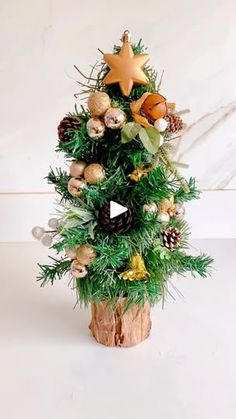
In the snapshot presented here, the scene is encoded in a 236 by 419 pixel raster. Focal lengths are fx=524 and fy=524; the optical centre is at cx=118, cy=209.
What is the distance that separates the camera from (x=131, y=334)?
73 cm

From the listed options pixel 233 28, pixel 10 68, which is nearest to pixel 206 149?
pixel 233 28

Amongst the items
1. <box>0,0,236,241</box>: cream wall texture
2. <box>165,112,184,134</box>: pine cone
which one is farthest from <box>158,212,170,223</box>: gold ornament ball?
<box>0,0,236,241</box>: cream wall texture

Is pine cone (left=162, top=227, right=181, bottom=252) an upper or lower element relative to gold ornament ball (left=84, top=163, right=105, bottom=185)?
lower

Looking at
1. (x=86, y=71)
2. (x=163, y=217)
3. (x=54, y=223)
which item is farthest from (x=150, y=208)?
(x=86, y=71)

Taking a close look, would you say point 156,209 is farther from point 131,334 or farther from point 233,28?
point 233,28

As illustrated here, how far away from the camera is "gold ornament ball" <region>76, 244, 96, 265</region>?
0.65 metres

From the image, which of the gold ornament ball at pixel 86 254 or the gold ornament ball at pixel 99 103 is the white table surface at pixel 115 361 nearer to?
the gold ornament ball at pixel 86 254

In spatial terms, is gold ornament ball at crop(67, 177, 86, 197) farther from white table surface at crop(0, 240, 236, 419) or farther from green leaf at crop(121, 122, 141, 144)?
white table surface at crop(0, 240, 236, 419)

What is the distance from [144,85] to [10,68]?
487 millimetres

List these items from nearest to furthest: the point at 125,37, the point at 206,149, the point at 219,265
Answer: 1. the point at 125,37
2. the point at 219,265
3. the point at 206,149

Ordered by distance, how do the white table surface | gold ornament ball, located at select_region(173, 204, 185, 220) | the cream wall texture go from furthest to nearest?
the cream wall texture → gold ornament ball, located at select_region(173, 204, 185, 220) → the white table surface

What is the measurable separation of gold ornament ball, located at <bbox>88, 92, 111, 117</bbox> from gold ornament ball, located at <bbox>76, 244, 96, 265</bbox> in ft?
0.54

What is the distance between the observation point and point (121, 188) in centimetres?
65

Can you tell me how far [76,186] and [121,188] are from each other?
0.19 feet
